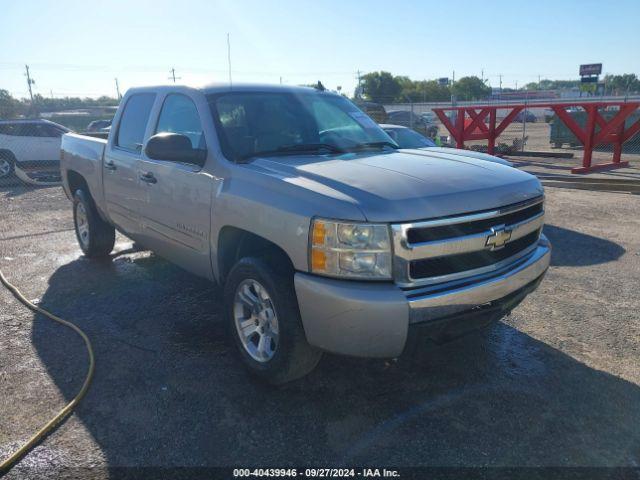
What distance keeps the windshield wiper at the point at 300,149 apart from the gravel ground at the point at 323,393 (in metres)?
1.46

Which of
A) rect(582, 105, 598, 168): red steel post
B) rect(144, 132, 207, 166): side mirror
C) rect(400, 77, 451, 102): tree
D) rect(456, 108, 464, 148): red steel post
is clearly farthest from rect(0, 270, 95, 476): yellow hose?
rect(400, 77, 451, 102): tree

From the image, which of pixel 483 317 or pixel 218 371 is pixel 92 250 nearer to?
pixel 218 371

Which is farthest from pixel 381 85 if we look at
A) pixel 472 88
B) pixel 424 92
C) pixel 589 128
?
pixel 589 128

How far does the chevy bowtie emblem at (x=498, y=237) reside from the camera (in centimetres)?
289

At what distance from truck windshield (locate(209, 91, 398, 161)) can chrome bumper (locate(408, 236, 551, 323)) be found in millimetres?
1450

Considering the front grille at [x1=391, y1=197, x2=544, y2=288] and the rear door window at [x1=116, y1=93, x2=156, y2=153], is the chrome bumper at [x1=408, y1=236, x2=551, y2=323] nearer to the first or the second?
the front grille at [x1=391, y1=197, x2=544, y2=288]

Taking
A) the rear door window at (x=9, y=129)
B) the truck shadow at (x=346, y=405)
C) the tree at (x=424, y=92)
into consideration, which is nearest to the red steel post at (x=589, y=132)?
the truck shadow at (x=346, y=405)

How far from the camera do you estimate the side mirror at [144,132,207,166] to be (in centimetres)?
337

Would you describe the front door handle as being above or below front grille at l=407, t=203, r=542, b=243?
above

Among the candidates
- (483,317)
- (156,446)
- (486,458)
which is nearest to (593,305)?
(483,317)

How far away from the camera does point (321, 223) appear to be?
262 cm

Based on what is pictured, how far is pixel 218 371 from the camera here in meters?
3.46

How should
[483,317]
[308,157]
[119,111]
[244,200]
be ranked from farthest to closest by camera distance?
[119,111] → [308,157] → [244,200] → [483,317]

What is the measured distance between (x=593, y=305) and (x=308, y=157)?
2.86 meters
